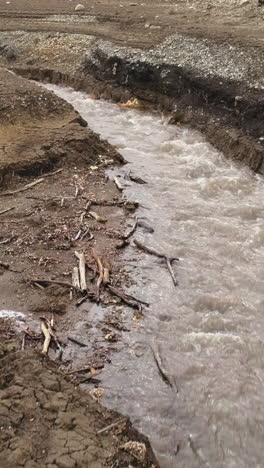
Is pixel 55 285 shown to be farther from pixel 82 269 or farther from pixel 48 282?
pixel 82 269

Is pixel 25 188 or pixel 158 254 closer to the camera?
pixel 158 254

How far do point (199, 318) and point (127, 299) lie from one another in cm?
88

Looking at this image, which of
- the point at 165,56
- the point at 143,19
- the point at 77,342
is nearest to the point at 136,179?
the point at 77,342

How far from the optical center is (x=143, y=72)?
11.9 meters

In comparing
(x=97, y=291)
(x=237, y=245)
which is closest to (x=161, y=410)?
(x=97, y=291)

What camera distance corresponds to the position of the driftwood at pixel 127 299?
19.5 feet

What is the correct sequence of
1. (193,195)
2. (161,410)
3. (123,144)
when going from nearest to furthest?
(161,410)
(193,195)
(123,144)

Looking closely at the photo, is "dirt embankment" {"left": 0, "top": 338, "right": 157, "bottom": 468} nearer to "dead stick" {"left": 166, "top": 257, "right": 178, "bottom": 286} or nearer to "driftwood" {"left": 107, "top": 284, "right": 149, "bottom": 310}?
"driftwood" {"left": 107, "top": 284, "right": 149, "bottom": 310}

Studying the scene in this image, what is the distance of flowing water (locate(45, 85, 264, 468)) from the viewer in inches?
179

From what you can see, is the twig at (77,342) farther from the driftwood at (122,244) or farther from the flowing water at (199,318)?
the driftwood at (122,244)

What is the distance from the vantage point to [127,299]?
6.00m

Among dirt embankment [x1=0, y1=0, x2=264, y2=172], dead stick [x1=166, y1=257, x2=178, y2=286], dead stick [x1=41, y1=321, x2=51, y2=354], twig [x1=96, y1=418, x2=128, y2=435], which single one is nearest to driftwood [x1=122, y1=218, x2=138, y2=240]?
dead stick [x1=166, y1=257, x2=178, y2=286]

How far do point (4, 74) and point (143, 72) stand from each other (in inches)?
128

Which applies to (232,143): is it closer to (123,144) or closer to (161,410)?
(123,144)
